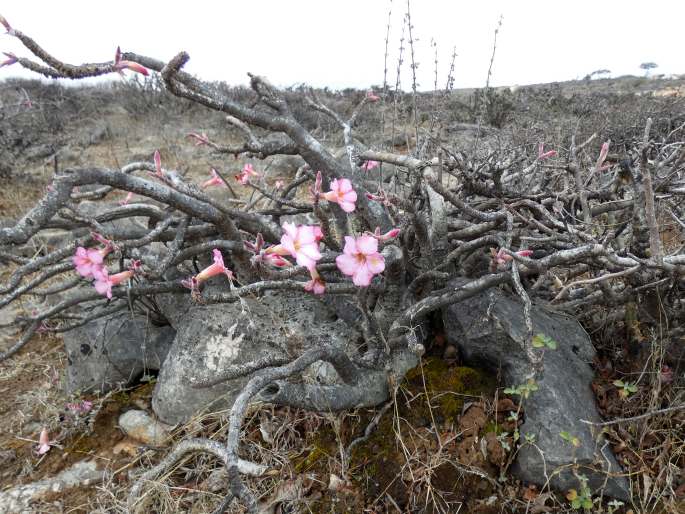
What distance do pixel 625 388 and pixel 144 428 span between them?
2053 mm

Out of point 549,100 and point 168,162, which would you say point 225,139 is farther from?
point 549,100

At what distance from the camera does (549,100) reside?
8539 mm

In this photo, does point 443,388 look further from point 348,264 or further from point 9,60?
point 9,60

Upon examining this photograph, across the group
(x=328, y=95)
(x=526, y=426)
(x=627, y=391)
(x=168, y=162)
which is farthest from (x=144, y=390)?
(x=328, y=95)

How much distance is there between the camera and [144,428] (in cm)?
216

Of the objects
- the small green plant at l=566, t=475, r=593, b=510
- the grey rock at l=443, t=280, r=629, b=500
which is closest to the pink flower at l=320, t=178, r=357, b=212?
the grey rock at l=443, t=280, r=629, b=500

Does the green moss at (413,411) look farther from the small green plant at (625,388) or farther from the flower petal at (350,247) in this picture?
the flower petal at (350,247)

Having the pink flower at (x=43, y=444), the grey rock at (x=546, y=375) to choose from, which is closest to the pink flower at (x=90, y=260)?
the pink flower at (x=43, y=444)

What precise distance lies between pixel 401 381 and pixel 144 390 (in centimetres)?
143

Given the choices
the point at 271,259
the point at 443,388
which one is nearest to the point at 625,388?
the point at 443,388

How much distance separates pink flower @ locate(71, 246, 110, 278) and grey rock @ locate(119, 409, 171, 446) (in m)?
0.89

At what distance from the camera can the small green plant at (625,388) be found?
167 cm

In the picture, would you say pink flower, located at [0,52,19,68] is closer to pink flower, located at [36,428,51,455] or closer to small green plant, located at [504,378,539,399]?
pink flower, located at [36,428,51,455]

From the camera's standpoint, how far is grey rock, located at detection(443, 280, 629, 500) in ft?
5.05
